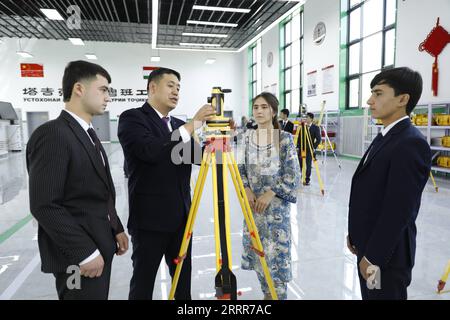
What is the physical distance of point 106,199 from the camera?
50.3 inches

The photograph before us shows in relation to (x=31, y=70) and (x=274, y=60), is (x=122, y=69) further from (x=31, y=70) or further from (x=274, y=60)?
(x=274, y=60)

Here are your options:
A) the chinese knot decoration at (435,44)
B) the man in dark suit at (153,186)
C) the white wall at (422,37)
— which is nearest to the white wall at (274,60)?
the white wall at (422,37)

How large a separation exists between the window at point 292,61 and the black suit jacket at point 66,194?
12460 mm

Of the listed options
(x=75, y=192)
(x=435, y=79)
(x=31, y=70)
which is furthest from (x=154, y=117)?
(x=31, y=70)

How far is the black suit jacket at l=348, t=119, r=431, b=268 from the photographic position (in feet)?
3.72

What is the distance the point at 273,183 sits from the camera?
1.94 metres

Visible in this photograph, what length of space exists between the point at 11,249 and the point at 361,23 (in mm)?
10236

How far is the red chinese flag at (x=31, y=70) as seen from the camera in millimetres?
16266

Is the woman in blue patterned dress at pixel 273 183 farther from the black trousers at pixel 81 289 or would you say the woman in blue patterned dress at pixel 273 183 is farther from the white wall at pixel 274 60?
the white wall at pixel 274 60

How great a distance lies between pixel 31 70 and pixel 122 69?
4906 mm

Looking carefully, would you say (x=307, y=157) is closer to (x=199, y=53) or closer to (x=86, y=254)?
(x=86, y=254)
